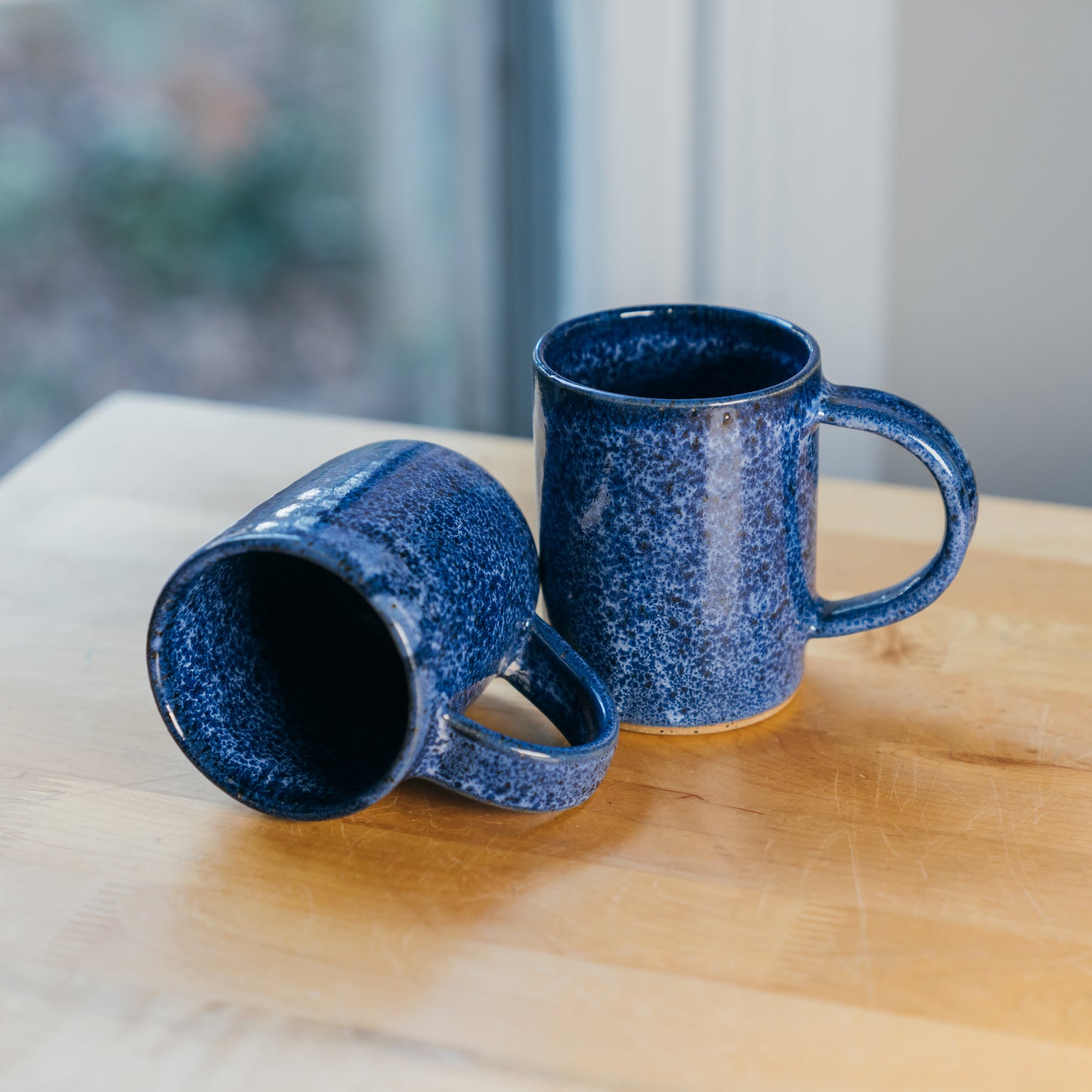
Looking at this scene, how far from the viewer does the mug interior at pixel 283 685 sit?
1.80 ft

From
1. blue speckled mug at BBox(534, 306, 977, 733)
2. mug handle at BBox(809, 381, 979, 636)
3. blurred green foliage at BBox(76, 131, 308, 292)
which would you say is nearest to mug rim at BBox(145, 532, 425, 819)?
blue speckled mug at BBox(534, 306, 977, 733)

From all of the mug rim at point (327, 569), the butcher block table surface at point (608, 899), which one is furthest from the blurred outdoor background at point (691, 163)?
the mug rim at point (327, 569)

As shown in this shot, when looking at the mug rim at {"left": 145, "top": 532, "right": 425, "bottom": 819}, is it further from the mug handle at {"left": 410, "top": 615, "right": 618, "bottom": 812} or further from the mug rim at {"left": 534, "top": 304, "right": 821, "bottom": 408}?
the mug rim at {"left": 534, "top": 304, "right": 821, "bottom": 408}

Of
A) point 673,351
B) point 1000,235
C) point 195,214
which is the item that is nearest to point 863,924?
point 673,351

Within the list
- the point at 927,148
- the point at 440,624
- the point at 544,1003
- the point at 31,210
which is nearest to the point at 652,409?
the point at 440,624

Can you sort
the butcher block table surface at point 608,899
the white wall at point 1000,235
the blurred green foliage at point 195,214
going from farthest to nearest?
the blurred green foliage at point 195,214 < the white wall at point 1000,235 < the butcher block table surface at point 608,899

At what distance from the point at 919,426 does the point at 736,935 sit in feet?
0.77

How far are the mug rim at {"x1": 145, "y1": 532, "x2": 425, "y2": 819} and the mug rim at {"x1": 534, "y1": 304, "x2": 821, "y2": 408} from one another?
0.44ft

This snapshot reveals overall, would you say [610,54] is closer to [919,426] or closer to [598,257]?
[598,257]

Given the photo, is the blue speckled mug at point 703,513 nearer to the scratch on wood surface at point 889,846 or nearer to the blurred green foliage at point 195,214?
the scratch on wood surface at point 889,846

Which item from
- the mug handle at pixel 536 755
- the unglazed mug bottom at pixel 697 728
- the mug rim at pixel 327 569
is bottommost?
the unglazed mug bottom at pixel 697 728

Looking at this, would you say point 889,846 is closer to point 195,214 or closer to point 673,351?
point 673,351

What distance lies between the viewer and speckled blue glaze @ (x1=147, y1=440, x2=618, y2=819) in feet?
1.65

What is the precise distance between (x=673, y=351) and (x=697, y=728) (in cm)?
19
